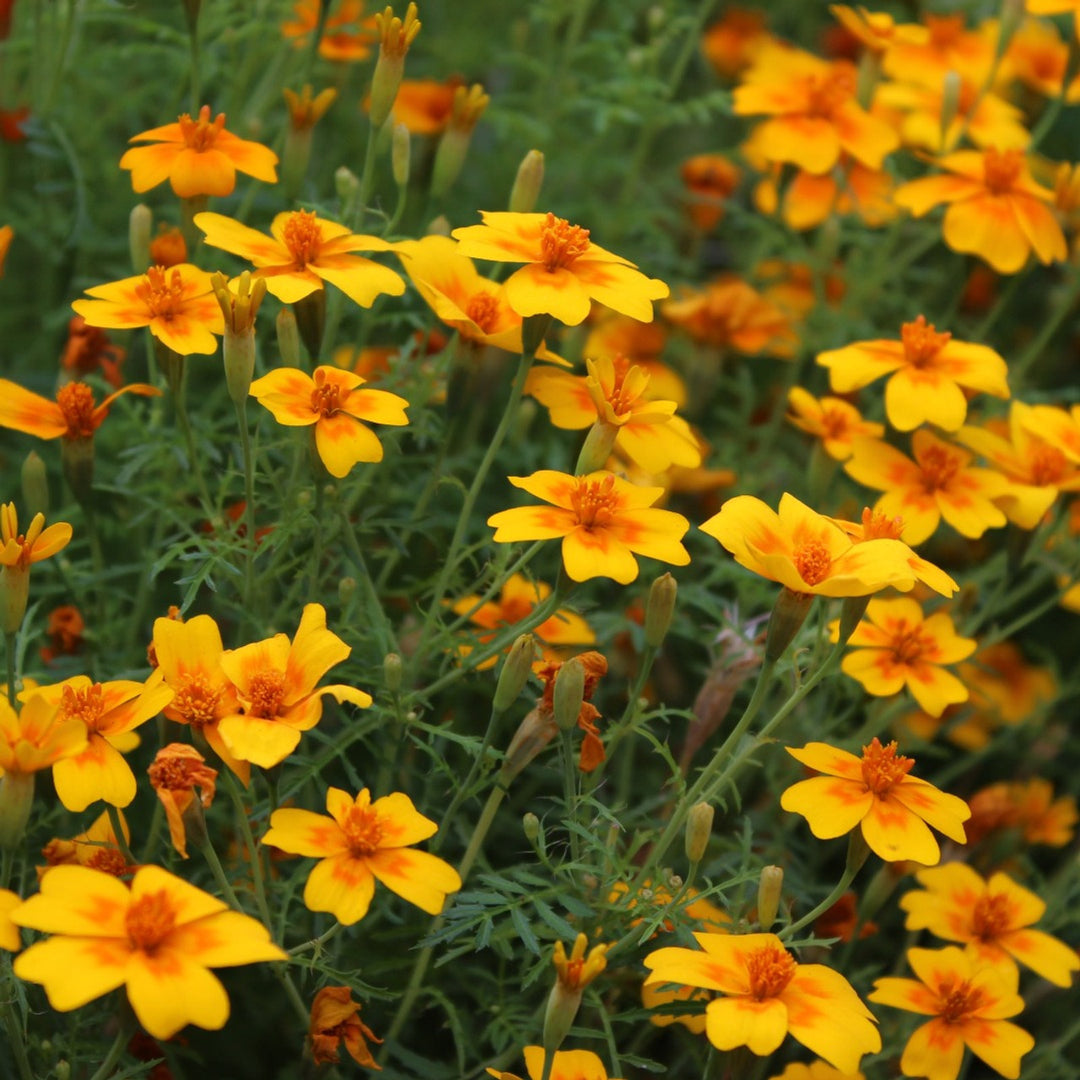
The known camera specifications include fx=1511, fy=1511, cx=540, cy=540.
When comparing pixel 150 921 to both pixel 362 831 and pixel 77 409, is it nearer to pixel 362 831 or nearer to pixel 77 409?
pixel 362 831

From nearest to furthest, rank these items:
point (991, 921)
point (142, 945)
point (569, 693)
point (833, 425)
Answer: point (142, 945)
point (569, 693)
point (991, 921)
point (833, 425)

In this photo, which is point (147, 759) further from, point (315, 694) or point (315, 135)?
point (315, 135)

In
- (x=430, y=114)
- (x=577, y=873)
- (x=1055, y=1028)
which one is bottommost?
(x=1055, y=1028)

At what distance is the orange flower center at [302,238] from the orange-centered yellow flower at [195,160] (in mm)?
136

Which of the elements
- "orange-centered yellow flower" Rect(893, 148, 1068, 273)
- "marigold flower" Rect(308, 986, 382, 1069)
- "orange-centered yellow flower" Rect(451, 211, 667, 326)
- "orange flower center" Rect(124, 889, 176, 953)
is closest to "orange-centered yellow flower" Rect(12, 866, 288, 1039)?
"orange flower center" Rect(124, 889, 176, 953)

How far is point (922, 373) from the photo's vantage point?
1558mm

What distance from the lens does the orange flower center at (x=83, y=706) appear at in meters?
1.14

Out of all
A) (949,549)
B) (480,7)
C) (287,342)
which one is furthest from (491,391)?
(480,7)

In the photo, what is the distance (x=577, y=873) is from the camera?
1.34 meters

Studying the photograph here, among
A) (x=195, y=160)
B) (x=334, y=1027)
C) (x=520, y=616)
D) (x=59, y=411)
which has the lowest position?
(x=334, y=1027)

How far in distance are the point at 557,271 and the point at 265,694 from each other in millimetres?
459

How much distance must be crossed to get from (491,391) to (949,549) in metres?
0.77

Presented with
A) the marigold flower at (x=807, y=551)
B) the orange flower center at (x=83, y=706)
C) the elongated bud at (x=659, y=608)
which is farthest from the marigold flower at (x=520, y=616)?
the orange flower center at (x=83, y=706)

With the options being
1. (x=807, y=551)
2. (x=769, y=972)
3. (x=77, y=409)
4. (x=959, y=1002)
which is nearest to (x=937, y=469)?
(x=807, y=551)
